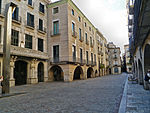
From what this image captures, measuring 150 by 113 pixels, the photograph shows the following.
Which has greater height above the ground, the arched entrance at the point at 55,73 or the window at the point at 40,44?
the window at the point at 40,44

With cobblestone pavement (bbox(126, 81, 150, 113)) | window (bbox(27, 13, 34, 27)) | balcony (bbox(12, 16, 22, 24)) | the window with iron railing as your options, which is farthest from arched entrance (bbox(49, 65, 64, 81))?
cobblestone pavement (bbox(126, 81, 150, 113))

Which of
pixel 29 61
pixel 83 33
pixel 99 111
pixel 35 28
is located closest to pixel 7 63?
pixel 99 111

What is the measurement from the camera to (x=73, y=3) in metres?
22.0

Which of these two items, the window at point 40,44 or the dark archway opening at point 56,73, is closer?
the window at point 40,44

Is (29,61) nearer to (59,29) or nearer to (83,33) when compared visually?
(59,29)

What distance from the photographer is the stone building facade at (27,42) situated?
14.8m

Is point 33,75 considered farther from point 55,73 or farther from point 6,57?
point 6,57

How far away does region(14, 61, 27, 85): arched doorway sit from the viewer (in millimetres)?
15812

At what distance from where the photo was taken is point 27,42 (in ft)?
55.7

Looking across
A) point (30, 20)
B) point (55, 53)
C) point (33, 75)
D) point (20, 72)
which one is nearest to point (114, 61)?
point (55, 53)

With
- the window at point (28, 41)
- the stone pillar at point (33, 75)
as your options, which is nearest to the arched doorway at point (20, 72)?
the stone pillar at point (33, 75)

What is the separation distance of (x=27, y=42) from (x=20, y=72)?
3963mm

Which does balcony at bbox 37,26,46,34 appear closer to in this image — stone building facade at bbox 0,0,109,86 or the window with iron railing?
stone building facade at bbox 0,0,109,86

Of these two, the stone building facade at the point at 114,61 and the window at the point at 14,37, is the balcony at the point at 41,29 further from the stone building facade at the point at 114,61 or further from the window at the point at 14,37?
the stone building facade at the point at 114,61
